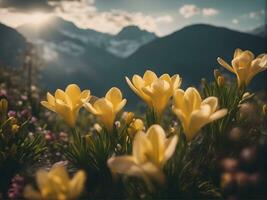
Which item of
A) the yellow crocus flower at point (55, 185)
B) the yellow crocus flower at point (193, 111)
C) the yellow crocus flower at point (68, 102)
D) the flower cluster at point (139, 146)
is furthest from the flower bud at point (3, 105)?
the yellow crocus flower at point (55, 185)

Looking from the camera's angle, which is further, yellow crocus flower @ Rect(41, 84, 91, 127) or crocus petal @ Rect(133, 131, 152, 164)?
yellow crocus flower @ Rect(41, 84, 91, 127)

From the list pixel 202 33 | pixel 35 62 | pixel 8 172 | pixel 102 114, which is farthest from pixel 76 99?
pixel 202 33

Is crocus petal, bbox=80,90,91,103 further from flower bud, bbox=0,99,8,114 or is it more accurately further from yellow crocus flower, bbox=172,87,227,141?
flower bud, bbox=0,99,8,114

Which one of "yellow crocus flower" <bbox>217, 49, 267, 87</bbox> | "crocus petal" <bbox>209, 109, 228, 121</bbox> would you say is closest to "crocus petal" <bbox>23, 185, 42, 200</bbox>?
"crocus petal" <bbox>209, 109, 228, 121</bbox>

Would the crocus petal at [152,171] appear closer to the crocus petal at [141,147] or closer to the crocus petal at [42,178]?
the crocus petal at [141,147]

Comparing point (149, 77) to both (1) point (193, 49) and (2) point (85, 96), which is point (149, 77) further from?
(1) point (193, 49)
